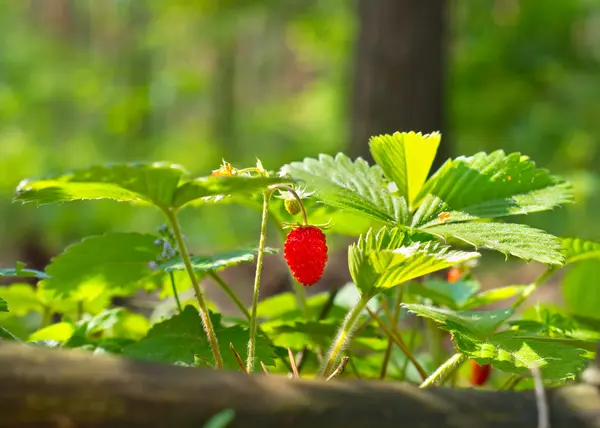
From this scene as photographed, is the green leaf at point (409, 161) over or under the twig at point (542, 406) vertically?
over

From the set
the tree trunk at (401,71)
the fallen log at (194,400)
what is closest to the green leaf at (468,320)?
the fallen log at (194,400)

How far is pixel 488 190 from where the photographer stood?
0.92 meters

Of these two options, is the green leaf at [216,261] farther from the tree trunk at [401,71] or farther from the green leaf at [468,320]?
the tree trunk at [401,71]

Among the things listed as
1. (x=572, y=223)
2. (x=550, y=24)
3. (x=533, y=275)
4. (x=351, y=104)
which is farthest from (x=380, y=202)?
(x=550, y=24)

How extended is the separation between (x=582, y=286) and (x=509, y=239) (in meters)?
0.62

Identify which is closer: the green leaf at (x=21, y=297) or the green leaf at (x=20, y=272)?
the green leaf at (x=20, y=272)

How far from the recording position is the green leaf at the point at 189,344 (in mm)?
839

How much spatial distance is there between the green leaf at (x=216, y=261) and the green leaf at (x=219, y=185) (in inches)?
5.1

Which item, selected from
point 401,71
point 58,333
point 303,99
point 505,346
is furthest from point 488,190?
point 303,99

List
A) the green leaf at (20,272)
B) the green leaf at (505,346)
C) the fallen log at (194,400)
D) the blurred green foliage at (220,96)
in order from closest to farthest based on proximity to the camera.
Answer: the fallen log at (194,400) → the green leaf at (505,346) → the green leaf at (20,272) → the blurred green foliage at (220,96)

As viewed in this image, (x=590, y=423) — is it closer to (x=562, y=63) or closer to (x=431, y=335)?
(x=431, y=335)

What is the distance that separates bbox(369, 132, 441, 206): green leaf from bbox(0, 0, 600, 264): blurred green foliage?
325 cm

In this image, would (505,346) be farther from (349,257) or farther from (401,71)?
(401,71)

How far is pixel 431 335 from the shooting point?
1.16 metres
